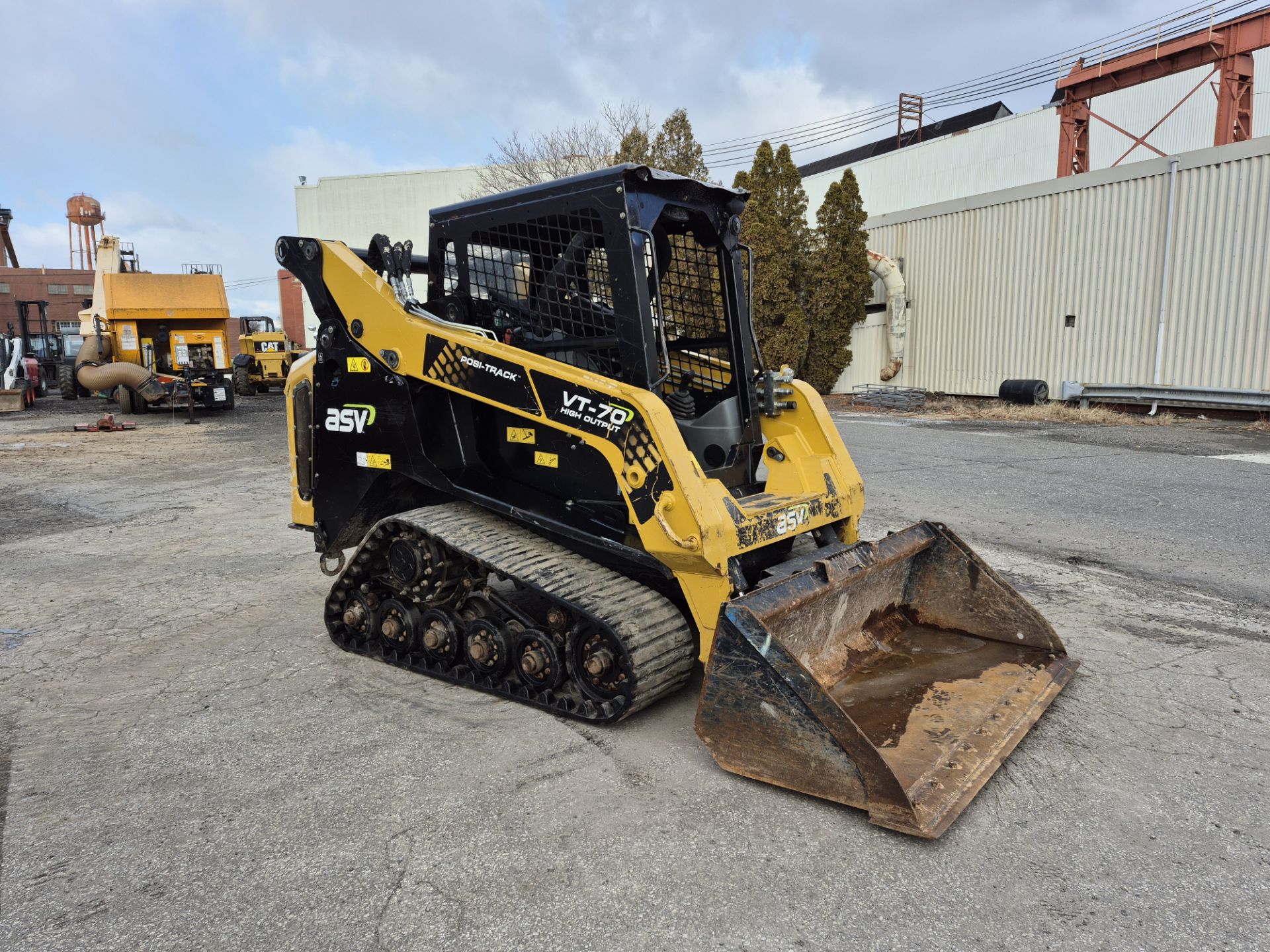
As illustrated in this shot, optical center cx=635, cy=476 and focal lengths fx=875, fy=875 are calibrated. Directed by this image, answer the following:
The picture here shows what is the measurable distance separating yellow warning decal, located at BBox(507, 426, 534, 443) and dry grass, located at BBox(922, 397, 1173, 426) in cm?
1358

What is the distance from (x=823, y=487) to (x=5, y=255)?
2627 inches

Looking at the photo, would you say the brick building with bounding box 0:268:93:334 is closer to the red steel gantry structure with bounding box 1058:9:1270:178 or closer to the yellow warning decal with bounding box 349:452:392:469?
the red steel gantry structure with bounding box 1058:9:1270:178

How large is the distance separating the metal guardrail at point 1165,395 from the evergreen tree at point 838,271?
5.69m

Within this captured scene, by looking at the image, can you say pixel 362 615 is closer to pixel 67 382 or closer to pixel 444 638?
pixel 444 638

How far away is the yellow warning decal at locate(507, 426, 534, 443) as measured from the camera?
4.12 m

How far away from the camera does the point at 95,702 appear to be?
4141 mm

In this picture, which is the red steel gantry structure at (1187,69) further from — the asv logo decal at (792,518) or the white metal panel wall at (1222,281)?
the asv logo decal at (792,518)

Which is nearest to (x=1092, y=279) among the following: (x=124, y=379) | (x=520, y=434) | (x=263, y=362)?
(x=520, y=434)

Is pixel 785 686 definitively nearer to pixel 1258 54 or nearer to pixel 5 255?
pixel 1258 54

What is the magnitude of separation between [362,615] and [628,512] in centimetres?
170

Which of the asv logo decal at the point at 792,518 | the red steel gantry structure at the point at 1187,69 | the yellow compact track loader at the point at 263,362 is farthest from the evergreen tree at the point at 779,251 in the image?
the asv logo decal at the point at 792,518

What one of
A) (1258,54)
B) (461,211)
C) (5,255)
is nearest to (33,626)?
(461,211)

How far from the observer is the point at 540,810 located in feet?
9.96


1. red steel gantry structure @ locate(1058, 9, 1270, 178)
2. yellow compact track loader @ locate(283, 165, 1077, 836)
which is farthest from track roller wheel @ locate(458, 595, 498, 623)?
red steel gantry structure @ locate(1058, 9, 1270, 178)
